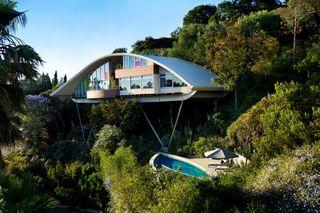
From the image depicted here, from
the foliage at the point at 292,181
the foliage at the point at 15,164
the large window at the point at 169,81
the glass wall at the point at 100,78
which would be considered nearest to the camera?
the foliage at the point at 292,181

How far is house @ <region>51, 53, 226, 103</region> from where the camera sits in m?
21.3

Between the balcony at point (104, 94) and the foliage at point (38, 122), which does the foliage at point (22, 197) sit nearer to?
the foliage at point (38, 122)

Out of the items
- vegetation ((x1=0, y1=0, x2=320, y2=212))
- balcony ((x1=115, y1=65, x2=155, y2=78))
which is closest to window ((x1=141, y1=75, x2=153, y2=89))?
balcony ((x1=115, y1=65, x2=155, y2=78))

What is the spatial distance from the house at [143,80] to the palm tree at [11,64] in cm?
1202

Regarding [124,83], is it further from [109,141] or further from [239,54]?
[239,54]

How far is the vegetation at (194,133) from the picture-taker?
7.84 meters

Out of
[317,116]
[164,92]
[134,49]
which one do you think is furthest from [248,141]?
[134,49]

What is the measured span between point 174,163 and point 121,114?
641cm

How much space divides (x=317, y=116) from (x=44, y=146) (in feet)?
60.5

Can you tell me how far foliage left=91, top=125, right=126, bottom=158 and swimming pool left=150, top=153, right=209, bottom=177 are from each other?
A: 2940mm

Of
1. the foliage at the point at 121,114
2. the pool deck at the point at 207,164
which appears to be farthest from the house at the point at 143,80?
the pool deck at the point at 207,164

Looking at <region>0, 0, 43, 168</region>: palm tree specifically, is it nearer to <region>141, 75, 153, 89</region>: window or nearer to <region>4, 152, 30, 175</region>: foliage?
<region>4, 152, 30, 175</region>: foliage

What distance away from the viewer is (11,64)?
883 cm

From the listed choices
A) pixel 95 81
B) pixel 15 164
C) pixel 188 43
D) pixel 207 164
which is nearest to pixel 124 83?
pixel 95 81
